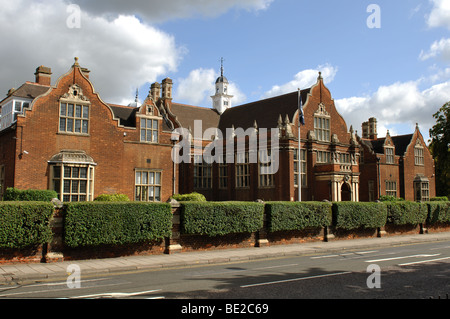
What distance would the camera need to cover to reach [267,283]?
35.2ft

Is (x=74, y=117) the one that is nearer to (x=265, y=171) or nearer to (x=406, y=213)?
(x=265, y=171)

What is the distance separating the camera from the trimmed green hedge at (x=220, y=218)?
1808 cm

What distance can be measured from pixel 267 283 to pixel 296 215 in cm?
1145

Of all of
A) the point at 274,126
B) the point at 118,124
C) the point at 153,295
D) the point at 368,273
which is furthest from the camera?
the point at 274,126

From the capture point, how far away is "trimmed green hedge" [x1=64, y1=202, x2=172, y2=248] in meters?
15.4

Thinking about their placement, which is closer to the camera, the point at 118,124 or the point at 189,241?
the point at 189,241

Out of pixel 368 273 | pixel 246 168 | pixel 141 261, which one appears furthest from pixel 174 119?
pixel 368 273

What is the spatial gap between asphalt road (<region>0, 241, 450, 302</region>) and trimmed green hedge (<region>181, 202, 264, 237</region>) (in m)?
3.48

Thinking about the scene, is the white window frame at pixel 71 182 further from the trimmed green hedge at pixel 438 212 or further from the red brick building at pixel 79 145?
the trimmed green hedge at pixel 438 212

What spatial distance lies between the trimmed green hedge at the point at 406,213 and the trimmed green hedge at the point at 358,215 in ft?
3.61

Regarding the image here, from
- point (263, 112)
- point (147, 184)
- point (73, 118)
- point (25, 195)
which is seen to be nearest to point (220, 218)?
A: point (25, 195)

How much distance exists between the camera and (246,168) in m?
37.9

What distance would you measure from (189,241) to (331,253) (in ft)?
22.5
